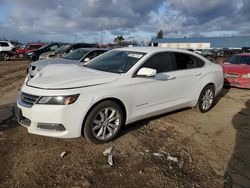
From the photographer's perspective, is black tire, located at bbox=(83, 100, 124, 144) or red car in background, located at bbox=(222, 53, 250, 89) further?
red car in background, located at bbox=(222, 53, 250, 89)

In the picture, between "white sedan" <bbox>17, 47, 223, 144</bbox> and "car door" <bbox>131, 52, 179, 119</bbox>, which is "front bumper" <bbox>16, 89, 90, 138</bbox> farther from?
"car door" <bbox>131, 52, 179, 119</bbox>

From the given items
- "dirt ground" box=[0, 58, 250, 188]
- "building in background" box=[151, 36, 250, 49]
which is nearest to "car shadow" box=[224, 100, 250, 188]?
"dirt ground" box=[0, 58, 250, 188]

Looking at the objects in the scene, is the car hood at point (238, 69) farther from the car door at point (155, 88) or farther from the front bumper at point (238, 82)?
the car door at point (155, 88)

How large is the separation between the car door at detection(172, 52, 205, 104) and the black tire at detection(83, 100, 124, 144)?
5.26 feet

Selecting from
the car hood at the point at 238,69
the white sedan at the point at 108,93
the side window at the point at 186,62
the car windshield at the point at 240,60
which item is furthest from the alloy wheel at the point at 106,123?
the car windshield at the point at 240,60

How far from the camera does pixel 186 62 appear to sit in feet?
19.5

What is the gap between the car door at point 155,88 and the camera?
4730 millimetres

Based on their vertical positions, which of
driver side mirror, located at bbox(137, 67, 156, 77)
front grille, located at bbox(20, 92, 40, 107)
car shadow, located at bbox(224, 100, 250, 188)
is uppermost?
driver side mirror, located at bbox(137, 67, 156, 77)

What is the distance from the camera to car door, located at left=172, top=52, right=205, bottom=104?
18.3ft

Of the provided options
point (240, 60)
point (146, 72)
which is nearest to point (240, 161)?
point (146, 72)

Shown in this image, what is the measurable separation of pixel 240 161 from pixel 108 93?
2313 millimetres

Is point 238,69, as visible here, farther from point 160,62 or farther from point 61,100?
point 61,100

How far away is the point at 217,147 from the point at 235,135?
2.83 feet

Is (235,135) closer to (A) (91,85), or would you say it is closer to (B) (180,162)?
(B) (180,162)
